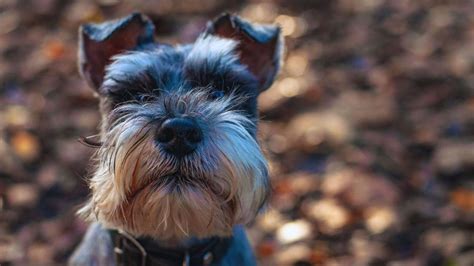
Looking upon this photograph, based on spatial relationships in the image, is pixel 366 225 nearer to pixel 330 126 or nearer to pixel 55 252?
pixel 330 126

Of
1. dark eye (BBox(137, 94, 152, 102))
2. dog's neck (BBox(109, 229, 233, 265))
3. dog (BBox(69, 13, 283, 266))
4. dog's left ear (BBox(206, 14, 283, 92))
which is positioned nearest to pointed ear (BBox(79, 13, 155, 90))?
dog (BBox(69, 13, 283, 266))

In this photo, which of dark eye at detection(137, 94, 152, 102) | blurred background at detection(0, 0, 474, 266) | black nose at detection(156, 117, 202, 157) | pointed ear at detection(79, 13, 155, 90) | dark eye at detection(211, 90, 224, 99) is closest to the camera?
black nose at detection(156, 117, 202, 157)

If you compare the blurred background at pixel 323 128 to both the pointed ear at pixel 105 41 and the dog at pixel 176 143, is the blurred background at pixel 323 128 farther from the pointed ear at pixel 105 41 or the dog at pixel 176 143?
the dog at pixel 176 143

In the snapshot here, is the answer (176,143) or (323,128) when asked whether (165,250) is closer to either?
(176,143)

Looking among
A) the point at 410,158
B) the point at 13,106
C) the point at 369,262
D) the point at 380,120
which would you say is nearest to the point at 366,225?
the point at 369,262

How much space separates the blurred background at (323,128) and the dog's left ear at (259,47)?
0.98 meters

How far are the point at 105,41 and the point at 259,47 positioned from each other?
2.56 feet

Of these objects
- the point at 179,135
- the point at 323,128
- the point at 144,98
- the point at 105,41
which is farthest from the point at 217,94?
the point at 323,128

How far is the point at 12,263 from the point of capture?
5.02 metres

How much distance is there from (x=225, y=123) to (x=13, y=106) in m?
3.53

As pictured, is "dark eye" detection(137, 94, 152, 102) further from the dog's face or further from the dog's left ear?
the dog's left ear

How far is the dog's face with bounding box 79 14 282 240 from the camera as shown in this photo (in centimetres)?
322

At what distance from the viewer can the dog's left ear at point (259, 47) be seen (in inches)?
161

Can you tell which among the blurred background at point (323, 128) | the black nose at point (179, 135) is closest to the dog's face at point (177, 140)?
the black nose at point (179, 135)
